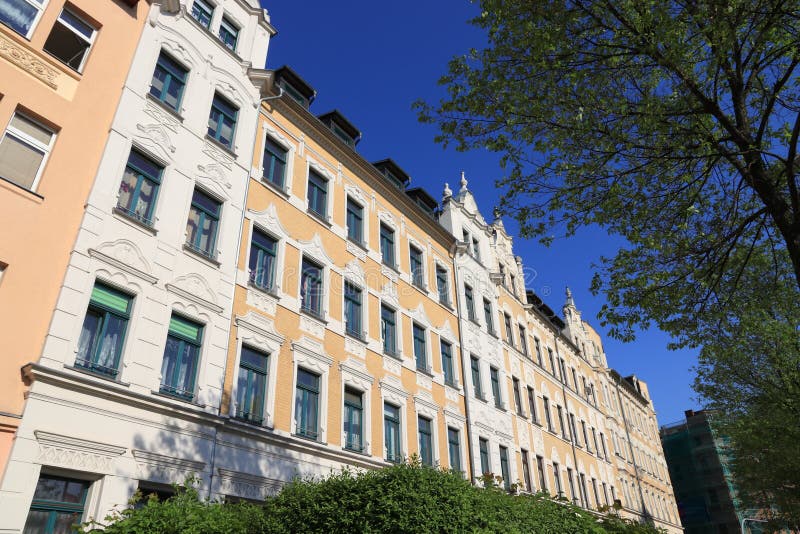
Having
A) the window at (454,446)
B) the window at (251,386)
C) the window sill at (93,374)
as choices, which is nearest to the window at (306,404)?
the window at (251,386)

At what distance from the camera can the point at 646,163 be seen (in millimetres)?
12070

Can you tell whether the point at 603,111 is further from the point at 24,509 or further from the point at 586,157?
the point at 24,509

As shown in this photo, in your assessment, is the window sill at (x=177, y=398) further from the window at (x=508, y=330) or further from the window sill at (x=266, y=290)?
the window at (x=508, y=330)

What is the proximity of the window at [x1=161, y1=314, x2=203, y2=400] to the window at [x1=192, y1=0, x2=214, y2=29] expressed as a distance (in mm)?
9583

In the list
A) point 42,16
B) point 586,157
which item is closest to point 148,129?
point 42,16

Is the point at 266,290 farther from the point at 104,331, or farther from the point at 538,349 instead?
the point at 538,349

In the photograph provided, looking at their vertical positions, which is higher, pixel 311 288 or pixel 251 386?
pixel 311 288

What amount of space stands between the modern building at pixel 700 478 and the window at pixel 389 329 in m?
54.0

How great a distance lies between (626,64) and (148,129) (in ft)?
37.4

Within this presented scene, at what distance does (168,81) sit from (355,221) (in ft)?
27.7

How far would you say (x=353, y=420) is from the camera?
17797 millimetres

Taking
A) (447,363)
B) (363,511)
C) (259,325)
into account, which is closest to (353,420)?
(259,325)

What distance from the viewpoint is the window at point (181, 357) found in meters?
12.9

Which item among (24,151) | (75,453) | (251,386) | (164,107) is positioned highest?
(164,107)
